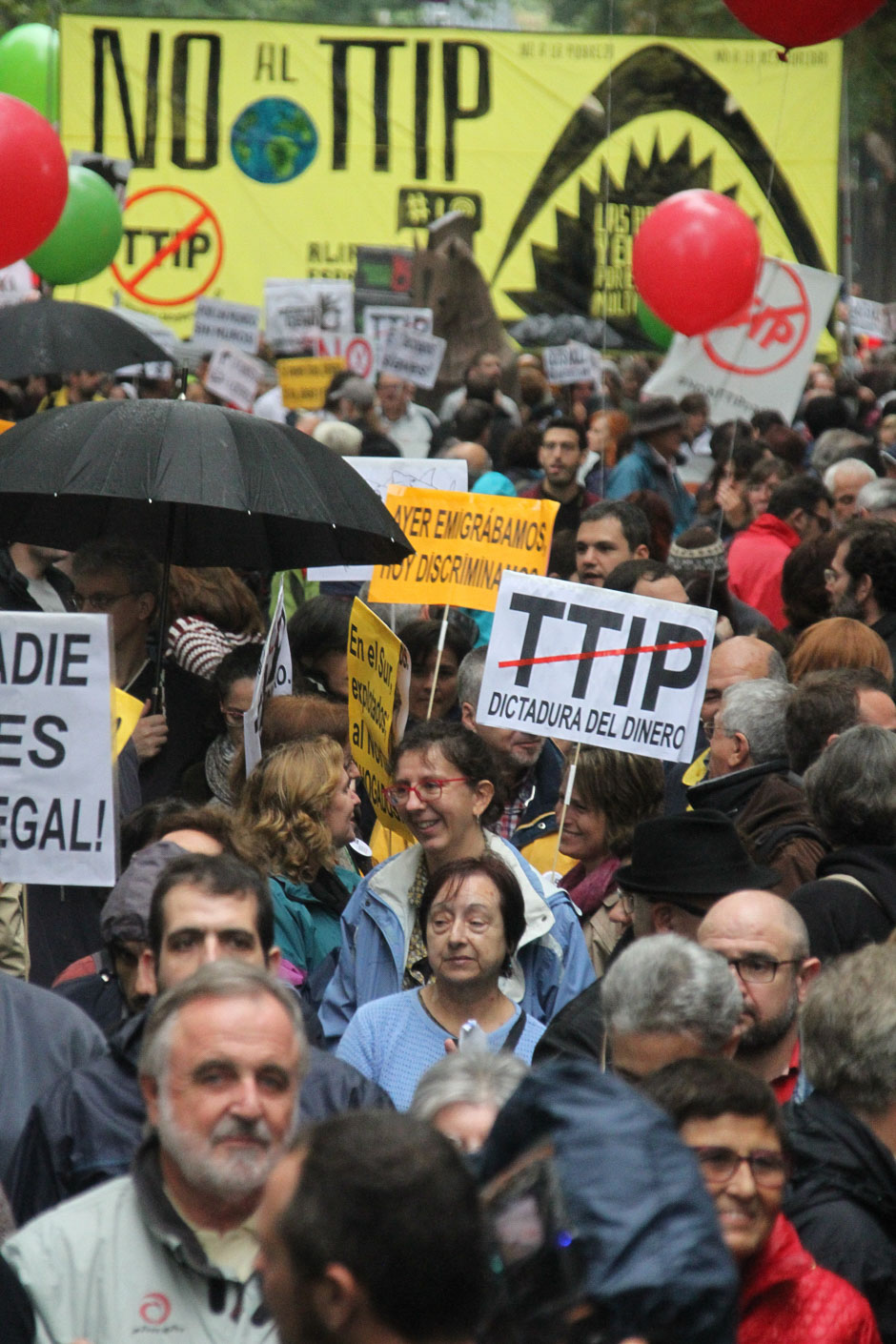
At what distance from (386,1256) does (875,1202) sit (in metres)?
1.47

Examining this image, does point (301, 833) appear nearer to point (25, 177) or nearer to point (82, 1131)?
point (82, 1131)

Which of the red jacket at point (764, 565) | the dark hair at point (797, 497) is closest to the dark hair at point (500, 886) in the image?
the red jacket at point (764, 565)

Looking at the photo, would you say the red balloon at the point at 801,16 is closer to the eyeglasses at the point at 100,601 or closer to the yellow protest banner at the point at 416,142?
the eyeglasses at the point at 100,601

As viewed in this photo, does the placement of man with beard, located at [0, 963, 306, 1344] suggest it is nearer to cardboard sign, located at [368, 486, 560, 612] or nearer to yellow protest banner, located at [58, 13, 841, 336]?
cardboard sign, located at [368, 486, 560, 612]

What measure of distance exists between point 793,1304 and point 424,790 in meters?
2.36

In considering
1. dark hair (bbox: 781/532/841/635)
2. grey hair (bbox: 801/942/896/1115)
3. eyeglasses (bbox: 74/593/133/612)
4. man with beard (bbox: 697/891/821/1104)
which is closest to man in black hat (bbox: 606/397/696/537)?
dark hair (bbox: 781/532/841/635)

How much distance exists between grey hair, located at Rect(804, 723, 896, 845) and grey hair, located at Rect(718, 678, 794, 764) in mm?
950

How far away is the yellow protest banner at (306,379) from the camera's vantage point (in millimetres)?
14586

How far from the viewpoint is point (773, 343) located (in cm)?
1272

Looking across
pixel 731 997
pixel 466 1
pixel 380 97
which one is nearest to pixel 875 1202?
pixel 731 997

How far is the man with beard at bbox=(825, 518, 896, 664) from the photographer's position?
6848mm

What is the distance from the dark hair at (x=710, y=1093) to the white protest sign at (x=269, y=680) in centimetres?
258

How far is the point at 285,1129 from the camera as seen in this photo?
282cm

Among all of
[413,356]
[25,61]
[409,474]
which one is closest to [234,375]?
[413,356]
